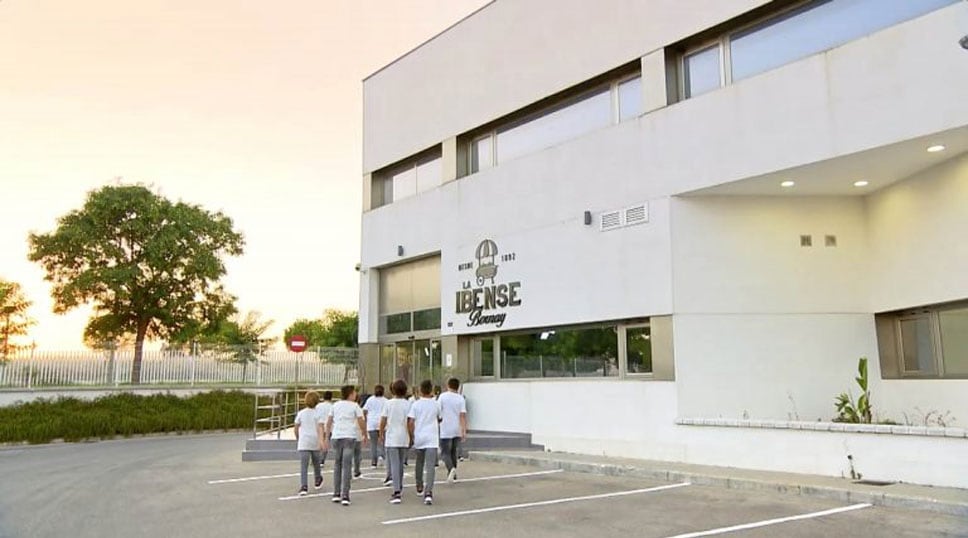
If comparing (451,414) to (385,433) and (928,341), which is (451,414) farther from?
(928,341)

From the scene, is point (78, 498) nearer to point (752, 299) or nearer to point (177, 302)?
point (752, 299)

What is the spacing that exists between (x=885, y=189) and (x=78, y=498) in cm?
1414

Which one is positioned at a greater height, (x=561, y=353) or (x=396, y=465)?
(x=561, y=353)

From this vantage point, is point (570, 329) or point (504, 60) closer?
point (570, 329)

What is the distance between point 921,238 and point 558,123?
8.07m

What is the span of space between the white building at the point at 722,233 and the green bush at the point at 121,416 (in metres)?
11.7

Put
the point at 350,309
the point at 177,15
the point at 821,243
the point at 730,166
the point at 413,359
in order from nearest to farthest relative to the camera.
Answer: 1. the point at 730,166
2. the point at 821,243
3. the point at 177,15
4. the point at 413,359
5. the point at 350,309

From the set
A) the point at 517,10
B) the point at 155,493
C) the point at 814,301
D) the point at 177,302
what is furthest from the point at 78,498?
the point at 177,302

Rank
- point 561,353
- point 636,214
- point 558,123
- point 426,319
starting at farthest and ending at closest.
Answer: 1. point 426,319
2. point 558,123
3. point 561,353
4. point 636,214

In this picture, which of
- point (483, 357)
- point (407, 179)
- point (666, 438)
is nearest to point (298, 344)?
point (407, 179)

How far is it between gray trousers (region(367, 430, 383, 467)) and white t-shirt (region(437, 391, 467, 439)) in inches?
54.6

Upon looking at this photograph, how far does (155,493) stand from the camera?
1101 centimetres

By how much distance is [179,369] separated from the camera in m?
26.9

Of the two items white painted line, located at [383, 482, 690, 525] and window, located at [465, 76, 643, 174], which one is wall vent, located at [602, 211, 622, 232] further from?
white painted line, located at [383, 482, 690, 525]
